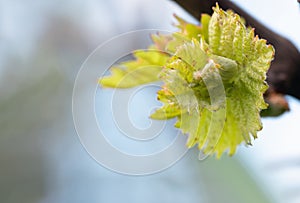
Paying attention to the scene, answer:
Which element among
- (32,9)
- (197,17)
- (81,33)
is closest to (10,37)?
(32,9)

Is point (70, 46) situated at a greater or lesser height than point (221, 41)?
lesser

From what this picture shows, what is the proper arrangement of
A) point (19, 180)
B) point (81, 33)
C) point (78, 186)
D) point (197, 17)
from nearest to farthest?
point (197, 17) → point (81, 33) → point (78, 186) → point (19, 180)

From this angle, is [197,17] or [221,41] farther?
[197,17]

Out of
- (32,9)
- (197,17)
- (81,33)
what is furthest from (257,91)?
(32,9)

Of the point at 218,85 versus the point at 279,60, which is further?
the point at 279,60

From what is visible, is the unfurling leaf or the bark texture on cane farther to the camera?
the bark texture on cane

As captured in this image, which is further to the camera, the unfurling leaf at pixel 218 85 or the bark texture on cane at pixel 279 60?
the bark texture on cane at pixel 279 60

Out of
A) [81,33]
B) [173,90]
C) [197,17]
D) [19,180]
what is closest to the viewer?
[173,90]

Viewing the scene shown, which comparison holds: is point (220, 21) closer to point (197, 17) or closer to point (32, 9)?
point (197, 17)

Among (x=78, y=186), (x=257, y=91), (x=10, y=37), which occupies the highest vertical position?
(x=257, y=91)
